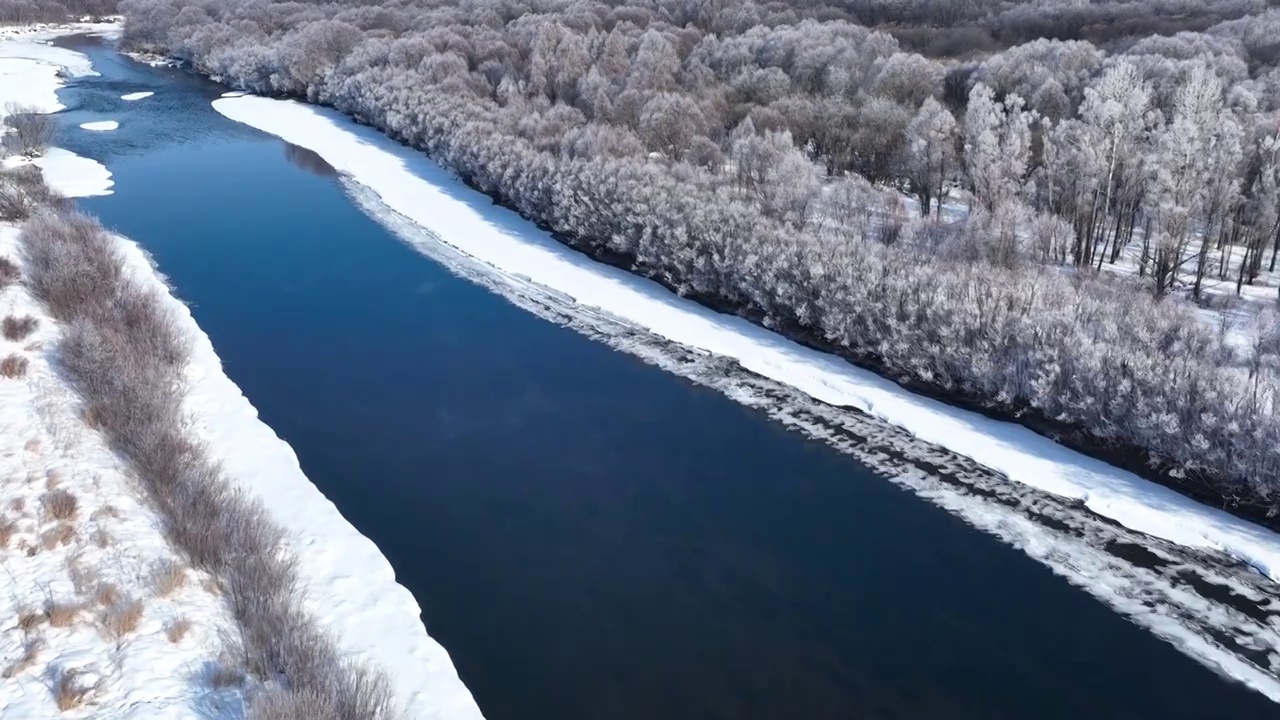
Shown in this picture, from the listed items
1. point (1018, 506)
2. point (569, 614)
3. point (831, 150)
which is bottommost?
point (569, 614)

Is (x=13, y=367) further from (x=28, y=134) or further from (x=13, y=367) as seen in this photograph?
(x=28, y=134)

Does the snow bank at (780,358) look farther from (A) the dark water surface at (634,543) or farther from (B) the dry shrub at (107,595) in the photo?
(B) the dry shrub at (107,595)

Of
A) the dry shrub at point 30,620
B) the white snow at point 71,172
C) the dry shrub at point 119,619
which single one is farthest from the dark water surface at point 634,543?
the white snow at point 71,172

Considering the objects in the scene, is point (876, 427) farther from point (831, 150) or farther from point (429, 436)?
point (831, 150)

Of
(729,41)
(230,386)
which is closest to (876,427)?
(230,386)

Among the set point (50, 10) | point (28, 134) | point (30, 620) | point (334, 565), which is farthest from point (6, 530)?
point (50, 10)

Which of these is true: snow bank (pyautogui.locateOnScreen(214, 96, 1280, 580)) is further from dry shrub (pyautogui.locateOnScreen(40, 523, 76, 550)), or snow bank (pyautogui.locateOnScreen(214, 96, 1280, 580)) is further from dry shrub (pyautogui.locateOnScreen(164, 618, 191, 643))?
dry shrub (pyautogui.locateOnScreen(40, 523, 76, 550))
